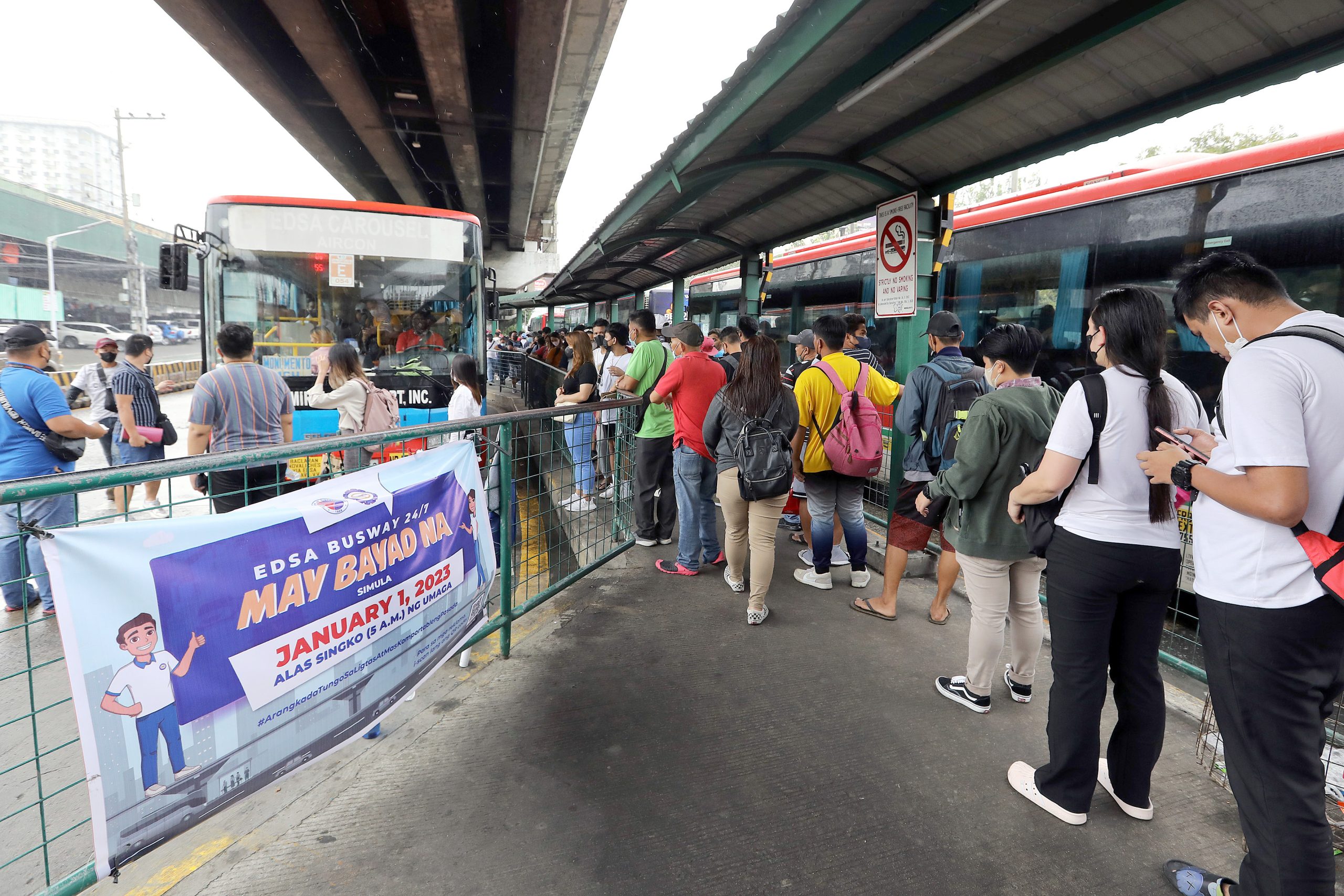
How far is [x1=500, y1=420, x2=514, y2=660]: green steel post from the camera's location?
136 inches

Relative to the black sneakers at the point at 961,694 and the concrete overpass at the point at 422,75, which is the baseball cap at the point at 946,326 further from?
the concrete overpass at the point at 422,75

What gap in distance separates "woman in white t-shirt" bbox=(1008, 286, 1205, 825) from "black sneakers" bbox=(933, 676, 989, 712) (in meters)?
0.63

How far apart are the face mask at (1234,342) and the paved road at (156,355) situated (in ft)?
105

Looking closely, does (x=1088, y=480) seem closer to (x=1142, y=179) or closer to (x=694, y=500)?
(x=694, y=500)

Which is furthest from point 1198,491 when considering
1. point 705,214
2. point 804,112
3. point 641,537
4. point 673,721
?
point 705,214

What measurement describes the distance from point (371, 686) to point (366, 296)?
5088 millimetres

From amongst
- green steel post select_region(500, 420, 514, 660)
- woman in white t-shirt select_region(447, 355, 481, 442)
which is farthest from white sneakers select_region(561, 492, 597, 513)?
green steel post select_region(500, 420, 514, 660)

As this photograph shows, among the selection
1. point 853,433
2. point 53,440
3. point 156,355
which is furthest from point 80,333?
point 853,433

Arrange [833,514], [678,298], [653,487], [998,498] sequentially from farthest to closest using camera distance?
1. [678,298]
2. [653,487]
3. [833,514]
4. [998,498]

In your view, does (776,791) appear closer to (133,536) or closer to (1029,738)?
(1029,738)

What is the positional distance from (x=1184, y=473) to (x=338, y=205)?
674 centimetres

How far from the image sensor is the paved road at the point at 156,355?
96.2 ft

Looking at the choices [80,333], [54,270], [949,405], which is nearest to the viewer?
[949,405]

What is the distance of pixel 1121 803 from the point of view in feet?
8.09
